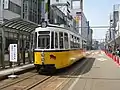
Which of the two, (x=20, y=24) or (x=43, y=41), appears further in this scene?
(x=20, y=24)

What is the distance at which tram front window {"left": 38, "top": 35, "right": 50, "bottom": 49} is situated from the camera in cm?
1706

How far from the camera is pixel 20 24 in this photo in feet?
62.2

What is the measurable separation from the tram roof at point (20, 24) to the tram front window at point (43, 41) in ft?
5.73

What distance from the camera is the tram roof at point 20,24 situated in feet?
56.5

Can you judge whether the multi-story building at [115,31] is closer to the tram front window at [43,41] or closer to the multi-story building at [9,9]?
the multi-story building at [9,9]

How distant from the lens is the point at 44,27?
17.5 meters

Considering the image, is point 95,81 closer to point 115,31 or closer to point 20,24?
point 20,24

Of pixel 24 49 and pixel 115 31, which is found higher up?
pixel 115 31

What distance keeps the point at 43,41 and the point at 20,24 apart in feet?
A: 9.01

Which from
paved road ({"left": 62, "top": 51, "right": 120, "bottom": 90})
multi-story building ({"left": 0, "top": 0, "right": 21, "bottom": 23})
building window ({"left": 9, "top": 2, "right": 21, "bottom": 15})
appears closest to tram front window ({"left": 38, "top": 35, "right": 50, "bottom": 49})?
paved road ({"left": 62, "top": 51, "right": 120, "bottom": 90})

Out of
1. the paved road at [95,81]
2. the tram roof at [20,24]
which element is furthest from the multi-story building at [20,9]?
→ the paved road at [95,81]

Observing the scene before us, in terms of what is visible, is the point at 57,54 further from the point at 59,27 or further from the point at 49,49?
the point at 59,27

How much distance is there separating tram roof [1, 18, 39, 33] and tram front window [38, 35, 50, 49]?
1.75m

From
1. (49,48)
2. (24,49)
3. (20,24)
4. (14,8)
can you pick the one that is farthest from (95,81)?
(14,8)
